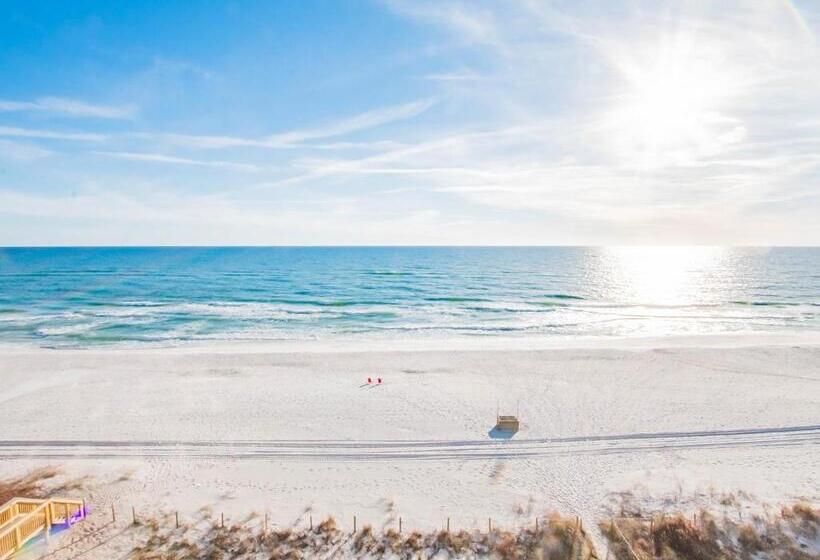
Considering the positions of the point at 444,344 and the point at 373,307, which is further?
the point at 373,307

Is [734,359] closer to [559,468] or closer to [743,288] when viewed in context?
[559,468]

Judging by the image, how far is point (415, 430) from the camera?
62.6 ft

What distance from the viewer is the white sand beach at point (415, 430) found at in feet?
47.2

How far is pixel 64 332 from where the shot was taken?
121ft

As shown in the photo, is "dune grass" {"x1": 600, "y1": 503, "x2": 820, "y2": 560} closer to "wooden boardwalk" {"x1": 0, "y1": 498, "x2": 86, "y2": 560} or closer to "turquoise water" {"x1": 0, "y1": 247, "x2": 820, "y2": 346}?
"wooden boardwalk" {"x1": 0, "y1": 498, "x2": 86, "y2": 560}

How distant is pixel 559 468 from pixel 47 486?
17.7 m

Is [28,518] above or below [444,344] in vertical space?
above

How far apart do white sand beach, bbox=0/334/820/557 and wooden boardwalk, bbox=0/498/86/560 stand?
89 centimetres

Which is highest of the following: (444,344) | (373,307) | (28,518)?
(373,307)

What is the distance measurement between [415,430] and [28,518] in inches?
501

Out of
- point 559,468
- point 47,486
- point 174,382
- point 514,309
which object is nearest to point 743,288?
point 514,309

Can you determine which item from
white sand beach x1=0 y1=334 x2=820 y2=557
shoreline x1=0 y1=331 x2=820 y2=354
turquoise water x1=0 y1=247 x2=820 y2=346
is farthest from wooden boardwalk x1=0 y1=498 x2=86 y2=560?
turquoise water x1=0 y1=247 x2=820 y2=346

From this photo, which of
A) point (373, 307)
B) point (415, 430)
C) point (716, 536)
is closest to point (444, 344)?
point (415, 430)

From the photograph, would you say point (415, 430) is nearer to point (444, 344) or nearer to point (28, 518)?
point (28, 518)
